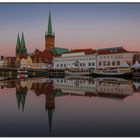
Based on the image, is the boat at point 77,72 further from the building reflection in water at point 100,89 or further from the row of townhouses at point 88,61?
the building reflection in water at point 100,89

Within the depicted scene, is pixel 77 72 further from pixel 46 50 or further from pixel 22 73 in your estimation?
pixel 22 73

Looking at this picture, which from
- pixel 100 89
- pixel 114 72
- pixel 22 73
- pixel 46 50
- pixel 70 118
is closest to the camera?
pixel 70 118

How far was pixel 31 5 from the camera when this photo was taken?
4402mm

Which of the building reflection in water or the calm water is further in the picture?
the building reflection in water

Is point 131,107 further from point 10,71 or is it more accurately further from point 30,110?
point 10,71

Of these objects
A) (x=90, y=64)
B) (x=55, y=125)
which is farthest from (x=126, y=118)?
(x=90, y=64)

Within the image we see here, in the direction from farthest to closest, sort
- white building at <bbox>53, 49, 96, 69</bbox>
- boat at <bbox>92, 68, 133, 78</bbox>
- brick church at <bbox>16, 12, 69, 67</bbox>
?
white building at <bbox>53, 49, 96, 69</bbox> < boat at <bbox>92, 68, 133, 78</bbox> < brick church at <bbox>16, 12, 69, 67</bbox>

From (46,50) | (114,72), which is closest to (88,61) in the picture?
(114,72)

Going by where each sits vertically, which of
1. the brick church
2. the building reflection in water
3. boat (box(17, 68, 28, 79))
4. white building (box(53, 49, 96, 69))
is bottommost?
the building reflection in water

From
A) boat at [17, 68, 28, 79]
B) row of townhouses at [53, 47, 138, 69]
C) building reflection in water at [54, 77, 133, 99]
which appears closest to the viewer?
building reflection in water at [54, 77, 133, 99]

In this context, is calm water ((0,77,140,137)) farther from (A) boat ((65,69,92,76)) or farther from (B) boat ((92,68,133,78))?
(A) boat ((65,69,92,76))

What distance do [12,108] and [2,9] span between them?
226cm

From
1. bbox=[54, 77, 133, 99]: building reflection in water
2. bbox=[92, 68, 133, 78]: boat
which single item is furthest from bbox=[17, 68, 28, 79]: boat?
bbox=[54, 77, 133, 99]: building reflection in water

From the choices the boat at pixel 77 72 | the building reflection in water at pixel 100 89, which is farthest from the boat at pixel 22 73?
the building reflection in water at pixel 100 89
